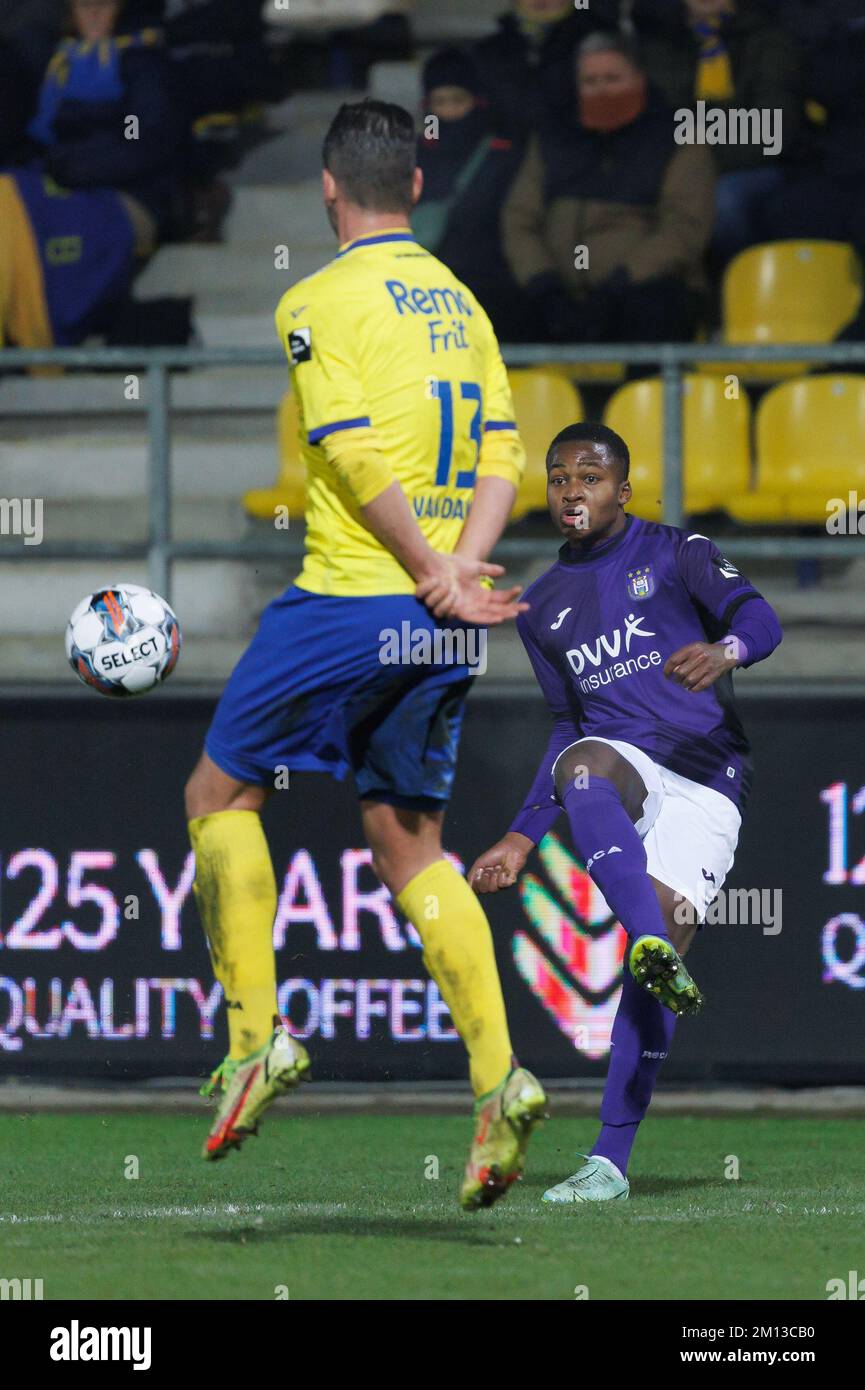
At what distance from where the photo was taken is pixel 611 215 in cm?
993

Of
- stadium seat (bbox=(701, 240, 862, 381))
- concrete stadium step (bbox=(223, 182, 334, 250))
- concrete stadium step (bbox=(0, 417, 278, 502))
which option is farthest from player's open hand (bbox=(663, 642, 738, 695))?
concrete stadium step (bbox=(223, 182, 334, 250))

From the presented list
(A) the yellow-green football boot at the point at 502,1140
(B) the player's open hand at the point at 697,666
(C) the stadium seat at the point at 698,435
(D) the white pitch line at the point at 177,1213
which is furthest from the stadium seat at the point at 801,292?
(A) the yellow-green football boot at the point at 502,1140

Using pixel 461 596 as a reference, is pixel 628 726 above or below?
below

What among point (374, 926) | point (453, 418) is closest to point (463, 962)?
point (453, 418)

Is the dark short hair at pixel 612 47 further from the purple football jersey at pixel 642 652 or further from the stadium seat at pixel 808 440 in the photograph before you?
the purple football jersey at pixel 642 652

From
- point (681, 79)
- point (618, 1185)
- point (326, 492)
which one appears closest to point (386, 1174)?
point (618, 1185)

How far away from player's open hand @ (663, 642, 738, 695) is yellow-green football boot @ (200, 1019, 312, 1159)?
1293 mm

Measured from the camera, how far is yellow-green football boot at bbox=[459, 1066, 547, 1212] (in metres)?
4.52

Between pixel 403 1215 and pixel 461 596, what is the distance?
4.99 ft

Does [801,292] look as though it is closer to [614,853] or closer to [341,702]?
[614,853]

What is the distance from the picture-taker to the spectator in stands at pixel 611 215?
9.59 meters


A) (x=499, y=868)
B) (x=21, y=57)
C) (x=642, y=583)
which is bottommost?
(x=499, y=868)

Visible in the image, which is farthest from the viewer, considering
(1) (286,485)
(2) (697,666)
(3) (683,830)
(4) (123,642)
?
(1) (286,485)

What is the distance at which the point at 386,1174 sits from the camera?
6.27m
